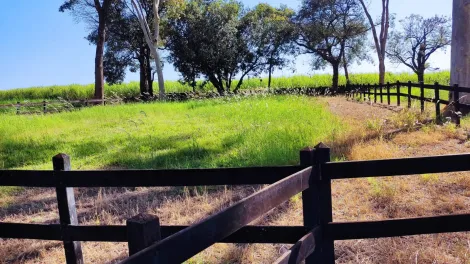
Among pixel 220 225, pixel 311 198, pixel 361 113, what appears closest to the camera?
pixel 220 225

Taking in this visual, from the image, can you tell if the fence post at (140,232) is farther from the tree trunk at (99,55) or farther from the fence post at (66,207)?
the tree trunk at (99,55)

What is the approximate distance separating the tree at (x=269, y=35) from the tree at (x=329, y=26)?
1.38 m

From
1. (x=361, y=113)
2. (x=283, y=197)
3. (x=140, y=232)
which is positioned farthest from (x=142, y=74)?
(x=140, y=232)

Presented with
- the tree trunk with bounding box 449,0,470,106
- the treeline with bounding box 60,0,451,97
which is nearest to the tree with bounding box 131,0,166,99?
the treeline with bounding box 60,0,451,97

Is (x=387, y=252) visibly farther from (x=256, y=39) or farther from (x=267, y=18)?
(x=267, y=18)

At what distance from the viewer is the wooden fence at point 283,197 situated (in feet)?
7.86

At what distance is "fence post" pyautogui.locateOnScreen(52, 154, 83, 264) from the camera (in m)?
3.33

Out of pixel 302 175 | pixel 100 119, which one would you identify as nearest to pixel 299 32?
pixel 100 119

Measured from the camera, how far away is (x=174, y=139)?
10.6m

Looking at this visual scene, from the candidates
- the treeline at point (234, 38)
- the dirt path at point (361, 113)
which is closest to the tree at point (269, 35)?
the treeline at point (234, 38)

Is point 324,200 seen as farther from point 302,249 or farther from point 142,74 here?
point 142,74

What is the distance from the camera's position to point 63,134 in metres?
12.9

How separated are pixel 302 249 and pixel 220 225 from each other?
29.5 inches

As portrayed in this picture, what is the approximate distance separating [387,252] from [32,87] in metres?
53.9
